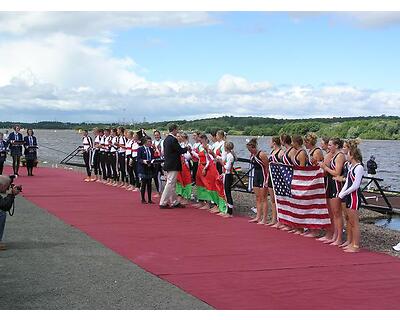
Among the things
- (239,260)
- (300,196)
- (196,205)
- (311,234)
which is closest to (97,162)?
(196,205)

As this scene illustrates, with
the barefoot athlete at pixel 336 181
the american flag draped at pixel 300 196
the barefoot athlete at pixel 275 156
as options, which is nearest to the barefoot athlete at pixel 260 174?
the barefoot athlete at pixel 275 156

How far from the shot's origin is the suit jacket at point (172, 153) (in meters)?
14.4

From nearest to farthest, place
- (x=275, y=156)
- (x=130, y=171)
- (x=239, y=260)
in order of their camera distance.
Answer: (x=239, y=260), (x=275, y=156), (x=130, y=171)

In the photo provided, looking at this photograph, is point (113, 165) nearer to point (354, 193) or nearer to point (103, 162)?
point (103, 162)

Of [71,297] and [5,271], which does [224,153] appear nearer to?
[5,271]

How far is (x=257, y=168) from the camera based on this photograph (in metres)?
12.3

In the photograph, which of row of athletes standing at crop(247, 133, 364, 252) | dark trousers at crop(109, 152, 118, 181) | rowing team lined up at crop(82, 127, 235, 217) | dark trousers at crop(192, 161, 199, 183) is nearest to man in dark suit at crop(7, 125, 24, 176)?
rowing team lined up at crop(82, 127, 235, 217)

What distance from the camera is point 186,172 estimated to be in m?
15.8

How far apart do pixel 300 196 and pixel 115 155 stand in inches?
400

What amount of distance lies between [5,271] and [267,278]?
3238 mm

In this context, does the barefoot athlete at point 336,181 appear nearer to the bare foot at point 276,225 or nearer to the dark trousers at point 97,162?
the bare foot at point 276,225

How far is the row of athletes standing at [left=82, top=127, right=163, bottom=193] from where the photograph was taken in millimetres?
18188

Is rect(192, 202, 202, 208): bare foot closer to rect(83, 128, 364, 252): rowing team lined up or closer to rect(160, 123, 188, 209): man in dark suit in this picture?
rect(83, 128, 364, 252): rowing team lined up

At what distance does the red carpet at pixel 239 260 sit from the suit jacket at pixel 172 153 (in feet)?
3.50
